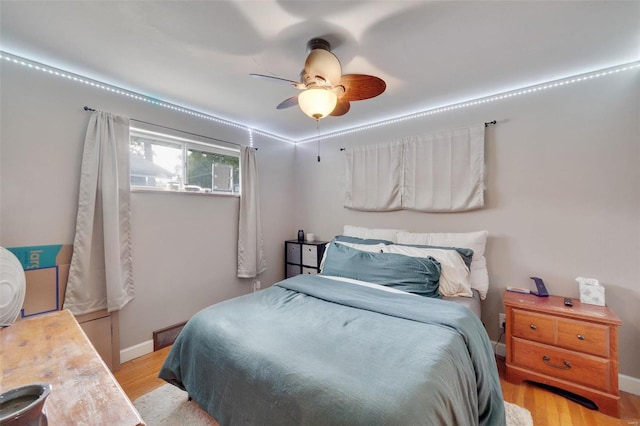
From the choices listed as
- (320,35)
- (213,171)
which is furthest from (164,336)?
(320,35)

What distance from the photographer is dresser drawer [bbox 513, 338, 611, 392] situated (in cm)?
178

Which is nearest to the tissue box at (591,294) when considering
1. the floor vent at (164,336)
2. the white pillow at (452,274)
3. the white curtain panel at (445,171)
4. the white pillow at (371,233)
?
the white pillow at (452,274)

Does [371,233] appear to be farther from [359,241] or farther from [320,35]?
[320,35]

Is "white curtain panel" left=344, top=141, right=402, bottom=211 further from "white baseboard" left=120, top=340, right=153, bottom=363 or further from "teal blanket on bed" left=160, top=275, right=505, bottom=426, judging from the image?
"white baseboard" left=120, top=340, right=153, bottom=363

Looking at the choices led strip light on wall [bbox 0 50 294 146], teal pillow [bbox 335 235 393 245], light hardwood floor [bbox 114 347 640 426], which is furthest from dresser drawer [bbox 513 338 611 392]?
Result: led strip light on wall [bbox 0 50 294 146]

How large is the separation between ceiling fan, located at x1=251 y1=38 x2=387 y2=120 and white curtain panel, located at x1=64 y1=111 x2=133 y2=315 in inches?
Answer: 64.1

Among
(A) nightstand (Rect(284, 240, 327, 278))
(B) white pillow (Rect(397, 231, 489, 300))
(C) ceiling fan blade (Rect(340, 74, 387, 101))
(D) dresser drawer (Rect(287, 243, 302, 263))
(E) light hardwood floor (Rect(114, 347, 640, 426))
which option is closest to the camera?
(C) ceiling fan blade (Rect(340, 74, 387, 101))

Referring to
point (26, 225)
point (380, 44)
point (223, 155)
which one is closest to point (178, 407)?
point (26, 225)

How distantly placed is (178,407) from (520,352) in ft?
8.48

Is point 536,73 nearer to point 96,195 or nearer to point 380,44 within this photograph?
point 380,44

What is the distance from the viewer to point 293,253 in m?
3.74

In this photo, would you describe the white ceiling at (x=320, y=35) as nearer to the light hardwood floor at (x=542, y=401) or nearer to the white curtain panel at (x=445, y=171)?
the white curtain panel at (x=445, y=171)

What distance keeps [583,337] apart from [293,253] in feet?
9.68

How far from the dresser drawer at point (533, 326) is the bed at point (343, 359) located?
63 centimetres
